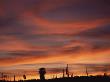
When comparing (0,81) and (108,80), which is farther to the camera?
(0,81)

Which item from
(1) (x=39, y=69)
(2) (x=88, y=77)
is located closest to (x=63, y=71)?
(1) (x=39, y=69)

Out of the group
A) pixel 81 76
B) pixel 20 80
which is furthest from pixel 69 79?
pixel 20 80

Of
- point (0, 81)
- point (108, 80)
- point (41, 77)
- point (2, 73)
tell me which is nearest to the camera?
point (108, 80)

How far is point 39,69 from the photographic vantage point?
7656 cm

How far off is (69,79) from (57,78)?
2638 millimetres

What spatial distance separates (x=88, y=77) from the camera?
70562mm

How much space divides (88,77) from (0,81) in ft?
58.6

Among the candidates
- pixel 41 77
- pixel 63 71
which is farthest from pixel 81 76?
pixel 63 71

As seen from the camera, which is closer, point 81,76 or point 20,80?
point 81,76

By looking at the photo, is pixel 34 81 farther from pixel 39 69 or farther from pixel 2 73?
pixel 2 73

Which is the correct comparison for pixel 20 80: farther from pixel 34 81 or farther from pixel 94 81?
pixel 94 81

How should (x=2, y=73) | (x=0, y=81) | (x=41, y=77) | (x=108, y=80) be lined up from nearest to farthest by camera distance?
(x=108, y=80), (x=41, y=77), (x=0, y=81), (x=2, y=73)

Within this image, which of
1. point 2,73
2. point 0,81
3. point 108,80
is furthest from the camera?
point 2,73

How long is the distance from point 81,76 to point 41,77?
24.0 ft
